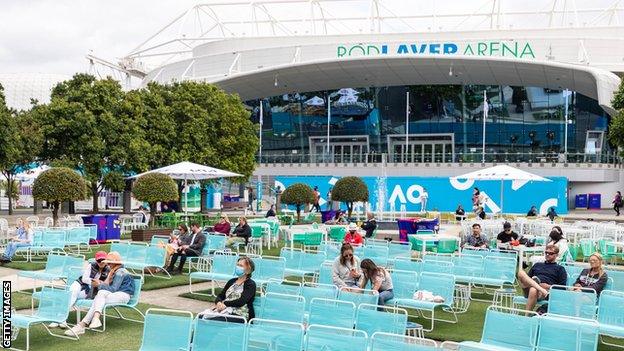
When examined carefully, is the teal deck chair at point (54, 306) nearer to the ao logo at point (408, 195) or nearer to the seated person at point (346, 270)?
the seated person at point (346, 270)

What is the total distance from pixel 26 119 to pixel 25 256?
17036 mm

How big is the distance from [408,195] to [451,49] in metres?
17.2

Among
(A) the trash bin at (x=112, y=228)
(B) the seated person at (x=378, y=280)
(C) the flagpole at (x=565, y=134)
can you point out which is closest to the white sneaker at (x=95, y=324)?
(B) the seated person at (x=378, y=280)

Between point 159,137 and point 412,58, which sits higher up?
point 412,58

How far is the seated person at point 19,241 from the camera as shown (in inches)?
671

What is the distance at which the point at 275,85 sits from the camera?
59.5 m

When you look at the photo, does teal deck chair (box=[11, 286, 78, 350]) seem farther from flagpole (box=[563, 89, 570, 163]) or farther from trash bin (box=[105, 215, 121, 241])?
flagpole (box=[563, 89, 570, 163])

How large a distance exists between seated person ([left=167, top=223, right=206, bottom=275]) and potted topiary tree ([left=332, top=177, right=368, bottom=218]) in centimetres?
1471

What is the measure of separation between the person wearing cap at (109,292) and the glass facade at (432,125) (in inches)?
1826

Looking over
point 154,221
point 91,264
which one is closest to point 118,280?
point 91,264

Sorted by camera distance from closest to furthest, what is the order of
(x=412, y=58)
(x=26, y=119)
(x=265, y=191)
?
(x=26, y=119) → (x=412, y=58) → (x=265, y=191)

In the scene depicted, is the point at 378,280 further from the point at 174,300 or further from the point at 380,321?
the point at 174,300

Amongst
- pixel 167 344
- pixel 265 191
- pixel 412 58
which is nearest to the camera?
pixel 167 344

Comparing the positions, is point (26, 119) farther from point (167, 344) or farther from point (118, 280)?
point (167, 344)
